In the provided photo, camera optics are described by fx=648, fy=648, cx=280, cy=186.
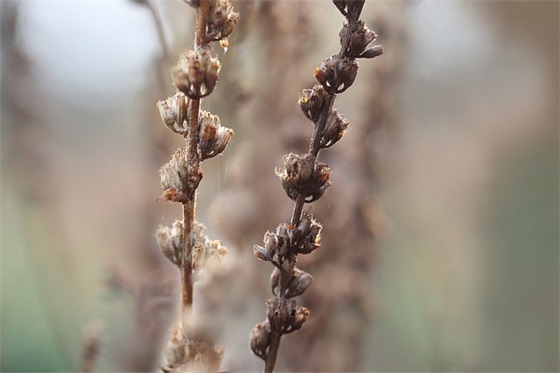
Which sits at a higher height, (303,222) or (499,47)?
(499,47)

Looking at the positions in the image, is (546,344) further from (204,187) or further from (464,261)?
(204,187)

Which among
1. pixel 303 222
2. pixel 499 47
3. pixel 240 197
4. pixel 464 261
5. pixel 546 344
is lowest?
pixel 303 222

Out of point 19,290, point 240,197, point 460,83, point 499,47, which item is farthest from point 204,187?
point 19,290

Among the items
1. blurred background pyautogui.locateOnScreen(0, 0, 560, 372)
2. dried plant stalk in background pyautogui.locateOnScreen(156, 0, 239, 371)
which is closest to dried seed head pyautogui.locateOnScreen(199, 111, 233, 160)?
dried plant stalk in background pyautogui.locateOnScreen(156, 0, 239, 371)

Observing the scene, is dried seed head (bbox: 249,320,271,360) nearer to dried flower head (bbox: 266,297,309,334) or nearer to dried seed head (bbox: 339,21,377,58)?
dried flower head (bbox: 266,297,309,334)

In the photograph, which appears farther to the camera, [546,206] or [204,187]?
[546,206]

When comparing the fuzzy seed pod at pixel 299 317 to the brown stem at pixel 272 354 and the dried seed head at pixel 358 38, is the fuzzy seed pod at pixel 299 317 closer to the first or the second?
the brown stem at pixel 272 354

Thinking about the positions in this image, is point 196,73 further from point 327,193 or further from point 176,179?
point 327,193
